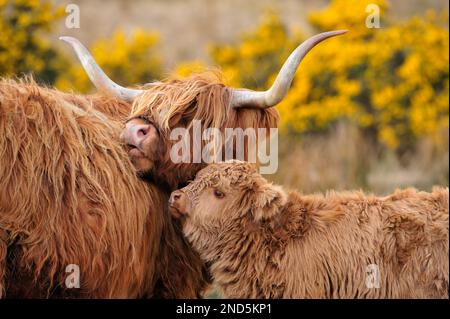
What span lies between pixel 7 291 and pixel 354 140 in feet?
23.7

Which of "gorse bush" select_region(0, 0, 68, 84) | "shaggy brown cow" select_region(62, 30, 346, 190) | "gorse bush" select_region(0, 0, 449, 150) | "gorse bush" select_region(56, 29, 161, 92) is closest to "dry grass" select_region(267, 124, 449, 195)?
"gorse bush" select_region(0, 0, 449, 150)

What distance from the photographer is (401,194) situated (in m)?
4.60

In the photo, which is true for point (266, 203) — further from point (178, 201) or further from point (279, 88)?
point (279, 88)

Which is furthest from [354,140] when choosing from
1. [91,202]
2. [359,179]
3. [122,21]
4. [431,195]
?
[122,21]

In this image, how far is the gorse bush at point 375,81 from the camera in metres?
10.5

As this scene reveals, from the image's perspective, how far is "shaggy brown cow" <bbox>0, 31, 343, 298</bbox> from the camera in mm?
3809

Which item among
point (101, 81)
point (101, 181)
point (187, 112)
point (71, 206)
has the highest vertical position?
point (101, 81)

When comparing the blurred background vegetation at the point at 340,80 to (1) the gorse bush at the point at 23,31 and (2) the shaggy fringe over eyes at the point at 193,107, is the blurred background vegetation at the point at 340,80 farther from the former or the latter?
(2) the shaggy fringe over eyes at the point at 193,107

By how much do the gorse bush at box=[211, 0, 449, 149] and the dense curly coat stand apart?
6.20 meters

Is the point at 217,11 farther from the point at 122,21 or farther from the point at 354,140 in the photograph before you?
the point at 354,140

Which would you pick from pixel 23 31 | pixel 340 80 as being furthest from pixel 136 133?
pixel 340 80

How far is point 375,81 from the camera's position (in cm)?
1076

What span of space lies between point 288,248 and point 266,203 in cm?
30

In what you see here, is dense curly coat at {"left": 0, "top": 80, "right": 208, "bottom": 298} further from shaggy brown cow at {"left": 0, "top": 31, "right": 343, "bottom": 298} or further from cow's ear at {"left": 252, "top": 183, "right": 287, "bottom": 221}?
cow's ear at {"left": 252, "top": 183, "right": 287, "bottom": 221}
